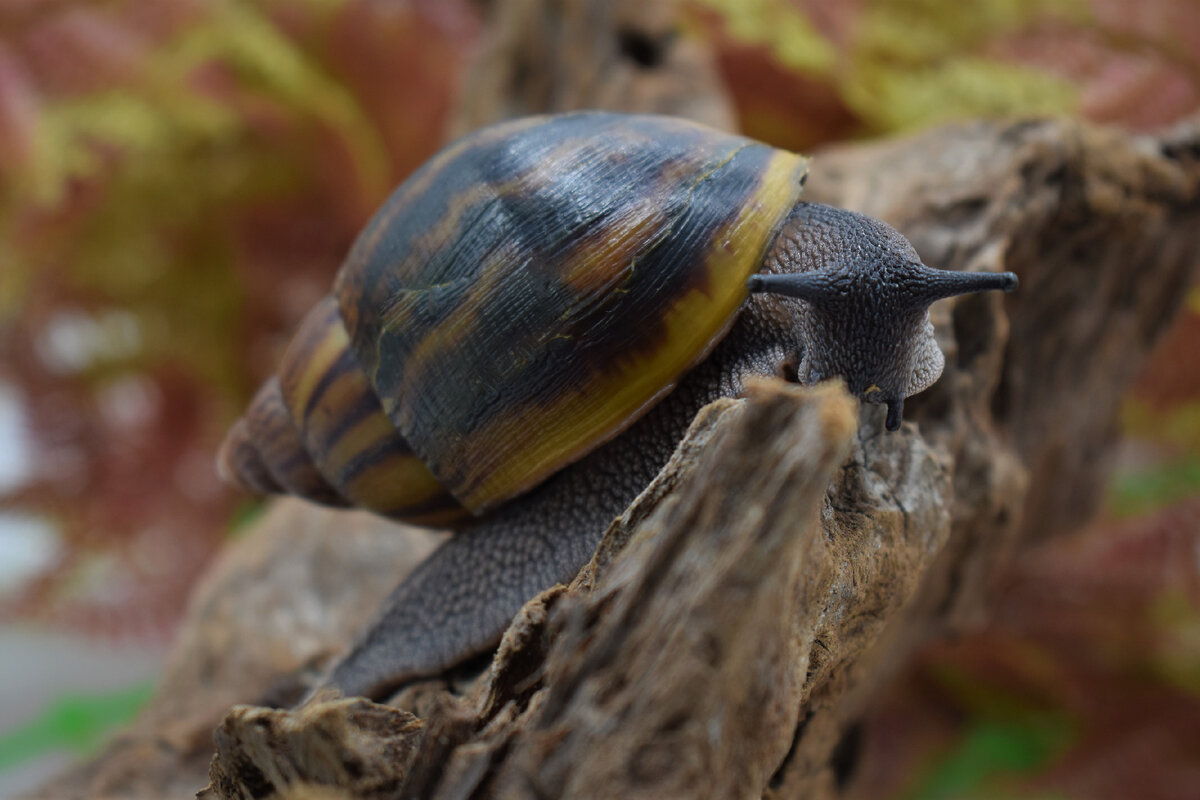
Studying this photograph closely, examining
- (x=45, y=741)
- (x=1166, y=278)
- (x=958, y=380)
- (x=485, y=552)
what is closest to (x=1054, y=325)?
(x=1166, y=278)

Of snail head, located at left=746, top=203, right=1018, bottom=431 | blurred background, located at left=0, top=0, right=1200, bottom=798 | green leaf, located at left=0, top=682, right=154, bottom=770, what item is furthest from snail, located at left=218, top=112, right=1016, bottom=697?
green leaf, located at left=0, top=682, right=154, bottom=770

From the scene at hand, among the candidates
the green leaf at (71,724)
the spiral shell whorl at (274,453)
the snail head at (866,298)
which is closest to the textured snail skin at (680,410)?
the snail head at (866,298)

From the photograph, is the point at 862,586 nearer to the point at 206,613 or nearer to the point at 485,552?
the point at 485,552

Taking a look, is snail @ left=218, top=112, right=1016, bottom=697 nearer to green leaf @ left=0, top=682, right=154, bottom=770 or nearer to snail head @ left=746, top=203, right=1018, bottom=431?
snail head @ left=746, top=203, right=1018, bottom=431

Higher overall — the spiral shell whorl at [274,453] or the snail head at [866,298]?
the spiral shell whorl at [274,453]

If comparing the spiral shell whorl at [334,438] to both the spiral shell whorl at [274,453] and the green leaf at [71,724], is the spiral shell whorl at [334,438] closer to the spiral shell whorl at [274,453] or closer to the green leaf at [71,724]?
the spiral shell whorl at [274,453]

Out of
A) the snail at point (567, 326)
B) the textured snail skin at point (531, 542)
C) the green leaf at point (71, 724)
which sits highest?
the snail at point (567, 326)

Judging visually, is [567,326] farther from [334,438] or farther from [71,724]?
[71,724]
